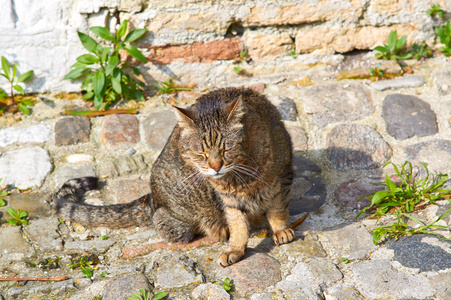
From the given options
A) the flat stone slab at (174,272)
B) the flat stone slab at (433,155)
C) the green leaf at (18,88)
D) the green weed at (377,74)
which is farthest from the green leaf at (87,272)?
the green weed at (377,74)

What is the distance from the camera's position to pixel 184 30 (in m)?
4.21

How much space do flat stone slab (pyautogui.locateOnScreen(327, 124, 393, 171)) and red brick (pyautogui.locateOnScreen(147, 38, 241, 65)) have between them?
1324 mm

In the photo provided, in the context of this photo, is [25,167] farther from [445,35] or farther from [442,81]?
[445,35]

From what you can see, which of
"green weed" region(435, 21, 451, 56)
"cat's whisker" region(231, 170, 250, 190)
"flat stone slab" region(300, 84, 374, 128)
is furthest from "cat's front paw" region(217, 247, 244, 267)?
"green weed" region(435, 21, 451, 56)

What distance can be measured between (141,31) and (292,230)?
2294 mm

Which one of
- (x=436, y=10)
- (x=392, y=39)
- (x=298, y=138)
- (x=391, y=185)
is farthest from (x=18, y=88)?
(x=436, y=10)

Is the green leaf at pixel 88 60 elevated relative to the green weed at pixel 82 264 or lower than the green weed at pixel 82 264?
elevated

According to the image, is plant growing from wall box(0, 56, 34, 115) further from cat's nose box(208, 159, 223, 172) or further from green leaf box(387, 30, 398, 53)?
green leaf box(387, 30, 398, 53)

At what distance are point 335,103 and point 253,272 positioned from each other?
1985mm

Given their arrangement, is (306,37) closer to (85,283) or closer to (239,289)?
(239,289)

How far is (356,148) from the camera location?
3629 millimetres

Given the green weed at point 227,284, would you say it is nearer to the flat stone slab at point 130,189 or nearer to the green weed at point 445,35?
the flat stone slab at point 130,189

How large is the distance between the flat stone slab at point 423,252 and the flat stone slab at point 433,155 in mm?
801

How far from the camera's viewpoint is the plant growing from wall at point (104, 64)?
4012 mm
